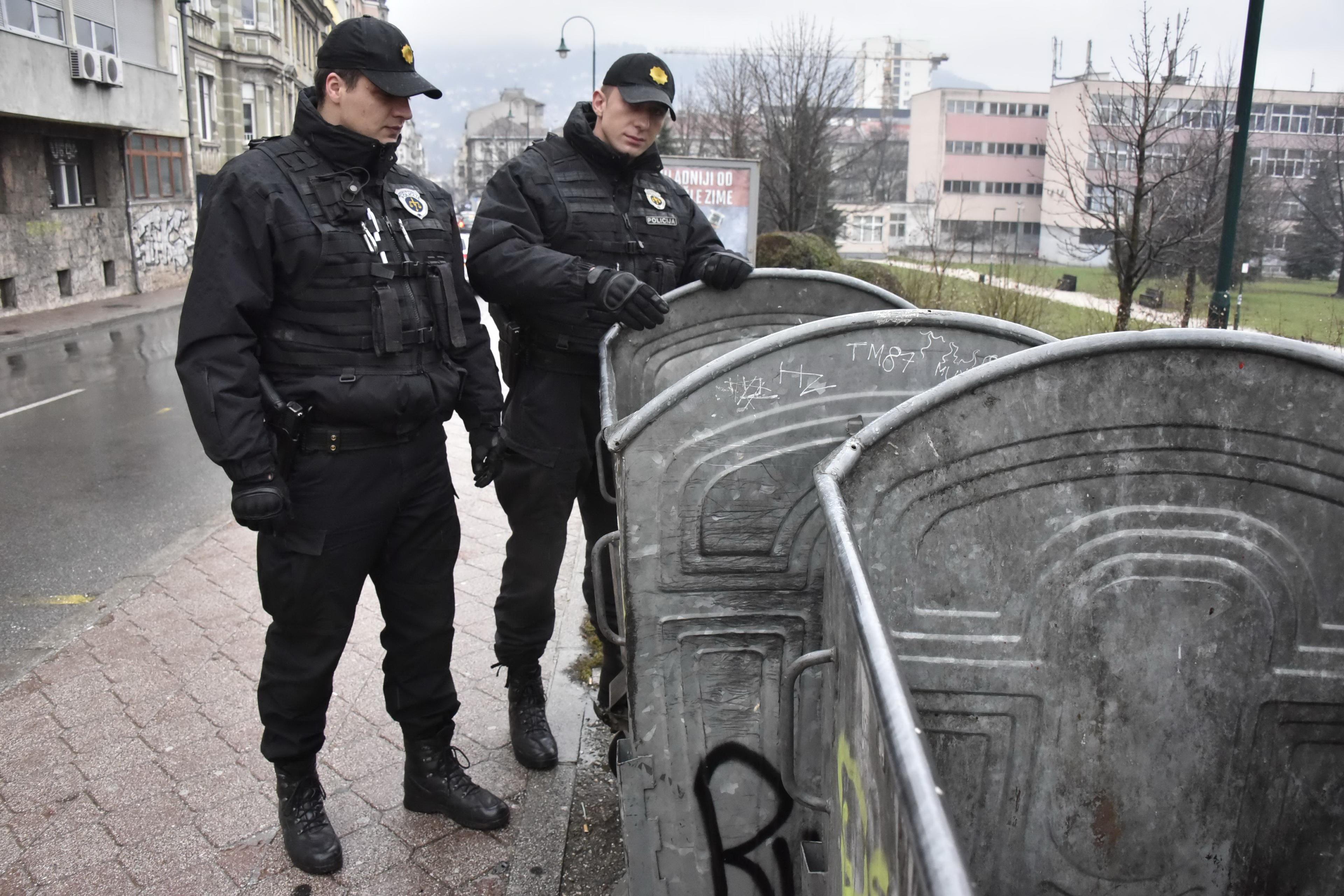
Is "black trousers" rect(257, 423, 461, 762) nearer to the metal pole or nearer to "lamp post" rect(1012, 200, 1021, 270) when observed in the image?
the metal pole

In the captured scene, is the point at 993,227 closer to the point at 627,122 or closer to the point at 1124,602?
the point at 627,122

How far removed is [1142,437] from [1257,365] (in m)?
0.22

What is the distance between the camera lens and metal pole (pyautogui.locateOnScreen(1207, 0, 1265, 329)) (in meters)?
8.88

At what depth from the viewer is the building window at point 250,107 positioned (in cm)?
3384

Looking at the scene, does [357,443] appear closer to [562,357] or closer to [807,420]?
[562,357]

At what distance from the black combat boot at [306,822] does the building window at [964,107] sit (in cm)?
8156

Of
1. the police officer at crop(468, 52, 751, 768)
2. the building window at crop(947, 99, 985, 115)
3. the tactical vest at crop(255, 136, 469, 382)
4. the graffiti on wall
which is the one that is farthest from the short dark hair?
the building window at crop(947, 99, 985, 115)

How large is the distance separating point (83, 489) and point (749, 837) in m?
6.47

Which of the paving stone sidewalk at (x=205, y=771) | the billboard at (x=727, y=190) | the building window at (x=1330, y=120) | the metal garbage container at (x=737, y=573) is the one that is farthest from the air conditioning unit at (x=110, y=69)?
the building window at (x=1330, y=120)

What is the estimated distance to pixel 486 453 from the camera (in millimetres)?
3303

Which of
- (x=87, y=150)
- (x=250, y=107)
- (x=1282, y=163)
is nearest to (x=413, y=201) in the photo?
(x=87, y=150)

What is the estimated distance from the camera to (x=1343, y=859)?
6.63 feet

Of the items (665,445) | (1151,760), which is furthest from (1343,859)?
(665,445)

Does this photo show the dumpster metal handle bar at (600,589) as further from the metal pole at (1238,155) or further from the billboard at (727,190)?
the billboard at (727,190)
